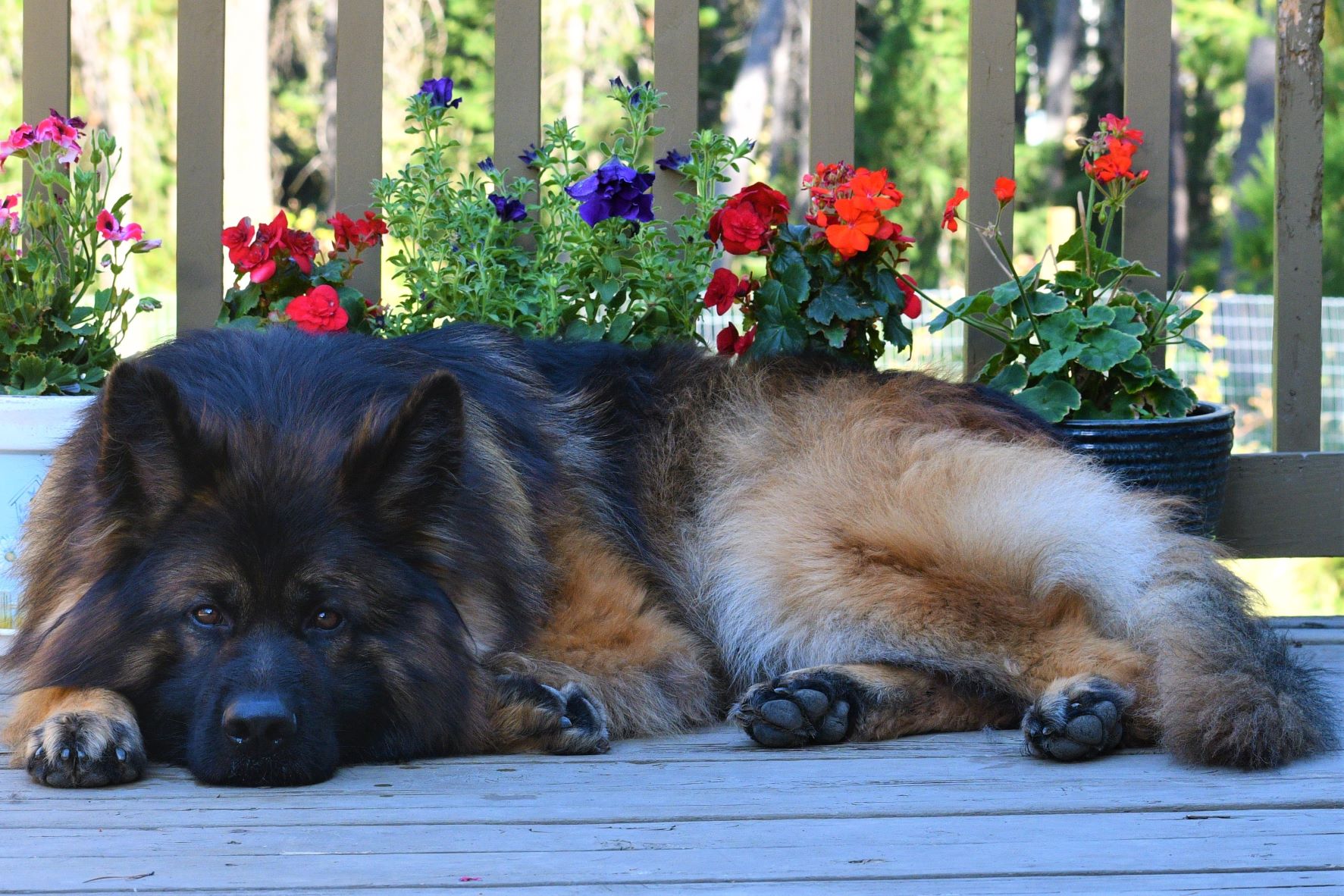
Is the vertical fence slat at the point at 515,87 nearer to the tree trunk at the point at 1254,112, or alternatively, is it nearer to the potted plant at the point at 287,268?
the potted plant at the point at 287,268

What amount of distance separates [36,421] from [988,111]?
2.87 m

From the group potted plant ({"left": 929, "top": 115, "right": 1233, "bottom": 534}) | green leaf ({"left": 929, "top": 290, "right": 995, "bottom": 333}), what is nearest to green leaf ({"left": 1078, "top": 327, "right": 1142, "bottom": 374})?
potted plant ({"left": 929, "top": 115, "right": 1233, "bottom": 534})

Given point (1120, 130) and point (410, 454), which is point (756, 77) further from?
point (410, 454)

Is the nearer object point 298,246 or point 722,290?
point 722,290

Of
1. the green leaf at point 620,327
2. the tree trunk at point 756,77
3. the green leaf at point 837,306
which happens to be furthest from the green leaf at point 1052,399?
the tree trunk at point 756,77

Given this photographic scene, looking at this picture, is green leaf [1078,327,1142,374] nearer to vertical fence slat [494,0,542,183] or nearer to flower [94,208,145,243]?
Result: vertical fence slat [494,0,542,183]

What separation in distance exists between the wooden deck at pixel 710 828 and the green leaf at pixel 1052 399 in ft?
4.03

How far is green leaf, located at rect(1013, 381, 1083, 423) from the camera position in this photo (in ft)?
11.9

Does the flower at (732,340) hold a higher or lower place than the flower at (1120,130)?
lower

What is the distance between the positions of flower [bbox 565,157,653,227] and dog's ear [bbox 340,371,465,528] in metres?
1.31

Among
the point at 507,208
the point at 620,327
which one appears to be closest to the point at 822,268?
the point at 620,327

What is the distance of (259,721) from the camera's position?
2297 millimetres

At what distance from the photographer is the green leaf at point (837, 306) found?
11.8 feet

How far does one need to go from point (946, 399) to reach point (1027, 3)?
785 inches
